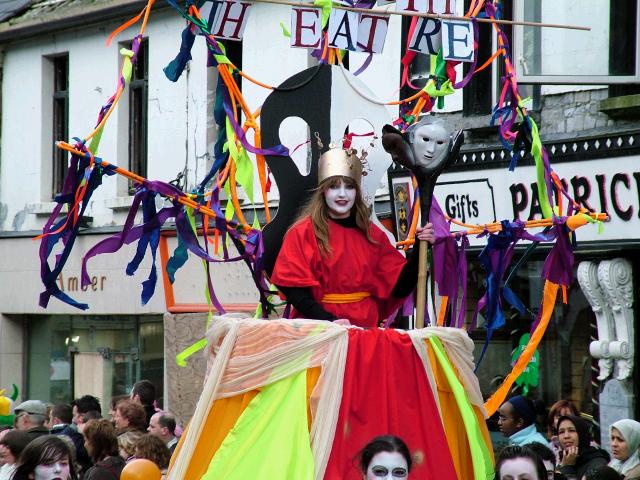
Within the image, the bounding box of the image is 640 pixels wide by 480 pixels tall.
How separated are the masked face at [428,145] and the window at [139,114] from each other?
10.6 metres

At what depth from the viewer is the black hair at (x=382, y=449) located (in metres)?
5.87

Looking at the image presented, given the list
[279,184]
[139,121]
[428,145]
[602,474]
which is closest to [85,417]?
[279,184]

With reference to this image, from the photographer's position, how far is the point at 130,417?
994cm

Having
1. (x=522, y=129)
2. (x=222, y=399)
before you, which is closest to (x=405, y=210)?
(x=522, y=129)

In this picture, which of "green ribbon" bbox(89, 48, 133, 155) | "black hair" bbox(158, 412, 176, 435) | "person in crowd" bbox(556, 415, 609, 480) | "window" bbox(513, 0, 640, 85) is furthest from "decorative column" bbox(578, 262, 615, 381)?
"green ribbon" bbox(89, 48, 133, 155)

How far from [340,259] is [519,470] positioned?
1.42 m

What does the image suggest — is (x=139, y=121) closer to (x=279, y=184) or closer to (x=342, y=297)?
(x=279, y=184)

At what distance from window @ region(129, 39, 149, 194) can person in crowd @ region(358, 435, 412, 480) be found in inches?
461

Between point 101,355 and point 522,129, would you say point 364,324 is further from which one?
point 101,355

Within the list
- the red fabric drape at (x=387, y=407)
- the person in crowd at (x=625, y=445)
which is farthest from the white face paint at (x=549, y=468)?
the person in crowd at (x=625, y=445)

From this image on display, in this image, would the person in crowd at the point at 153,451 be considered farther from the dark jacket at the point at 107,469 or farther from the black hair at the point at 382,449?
the black hair at the point at 382,449

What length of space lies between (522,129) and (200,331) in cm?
842

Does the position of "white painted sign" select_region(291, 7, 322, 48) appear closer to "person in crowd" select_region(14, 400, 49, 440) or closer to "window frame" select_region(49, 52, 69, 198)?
"person in crowd" select_region(14, 400, 49, 440)

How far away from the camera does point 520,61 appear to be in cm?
1202
